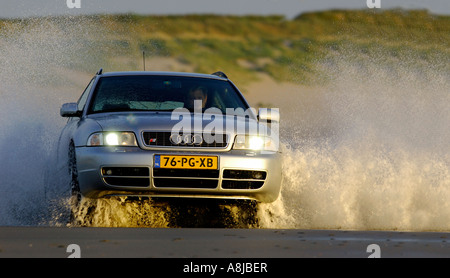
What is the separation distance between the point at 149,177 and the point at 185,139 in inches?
16.8

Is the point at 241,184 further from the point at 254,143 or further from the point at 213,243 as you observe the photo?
the point at 213,243

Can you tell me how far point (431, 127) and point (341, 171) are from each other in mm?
3380

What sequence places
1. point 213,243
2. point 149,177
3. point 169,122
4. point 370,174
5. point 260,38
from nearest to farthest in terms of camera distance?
1. point 213,243
2. point 149,177
3. point 169,122
4. point 370,174
5. point 260,38

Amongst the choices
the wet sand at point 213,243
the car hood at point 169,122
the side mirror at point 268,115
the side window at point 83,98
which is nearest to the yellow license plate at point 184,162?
the car hood at point 169,122

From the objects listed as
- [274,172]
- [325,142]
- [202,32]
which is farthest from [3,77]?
[202,32]

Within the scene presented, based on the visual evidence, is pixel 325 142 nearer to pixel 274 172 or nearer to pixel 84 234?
pixel 274 172

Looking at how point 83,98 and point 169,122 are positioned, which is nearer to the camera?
point 169,122

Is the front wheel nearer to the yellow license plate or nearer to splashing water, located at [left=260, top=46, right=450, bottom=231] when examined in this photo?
the yellow license plate

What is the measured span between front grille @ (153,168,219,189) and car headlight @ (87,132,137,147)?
12.7 inches

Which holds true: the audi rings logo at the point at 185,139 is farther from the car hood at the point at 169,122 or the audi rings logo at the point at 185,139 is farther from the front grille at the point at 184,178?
the front grille at the point at 184,178

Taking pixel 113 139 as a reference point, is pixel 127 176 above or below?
below

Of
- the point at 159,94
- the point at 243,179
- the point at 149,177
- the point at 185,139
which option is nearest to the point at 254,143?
the point at 243,179

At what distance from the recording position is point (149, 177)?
24.2ft
